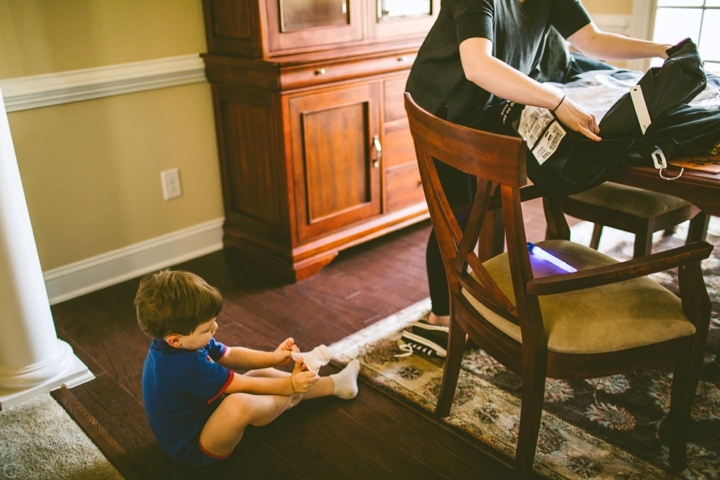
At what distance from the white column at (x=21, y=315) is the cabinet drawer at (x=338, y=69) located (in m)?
1.01

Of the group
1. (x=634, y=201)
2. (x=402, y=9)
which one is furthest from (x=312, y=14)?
(x=634, y=201)

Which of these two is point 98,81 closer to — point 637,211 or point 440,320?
point 440,320

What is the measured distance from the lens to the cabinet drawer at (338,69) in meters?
2.44

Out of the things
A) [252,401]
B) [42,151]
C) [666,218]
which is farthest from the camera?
[42,151]

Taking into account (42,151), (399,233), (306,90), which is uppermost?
(306,90)

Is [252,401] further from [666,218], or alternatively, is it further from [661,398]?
[666,218]

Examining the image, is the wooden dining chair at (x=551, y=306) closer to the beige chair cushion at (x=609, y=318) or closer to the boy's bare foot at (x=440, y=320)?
the beige chair cushion at (x=609, y=318)

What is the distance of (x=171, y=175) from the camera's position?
2.79 m

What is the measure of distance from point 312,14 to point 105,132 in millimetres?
934

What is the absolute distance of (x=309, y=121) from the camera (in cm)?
258

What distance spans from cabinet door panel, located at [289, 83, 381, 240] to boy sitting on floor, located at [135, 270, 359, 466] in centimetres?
104

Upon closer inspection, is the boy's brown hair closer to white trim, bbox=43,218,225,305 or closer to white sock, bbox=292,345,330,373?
white sock, bbox=292,345,330,373

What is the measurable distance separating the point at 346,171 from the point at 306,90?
0.42 meters

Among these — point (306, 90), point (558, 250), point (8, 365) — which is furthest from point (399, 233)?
point (8, 365)
